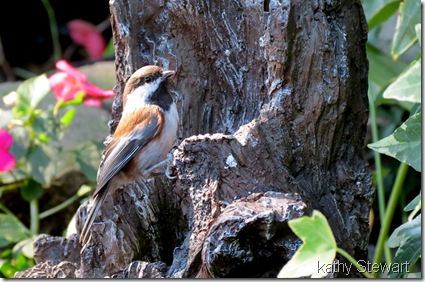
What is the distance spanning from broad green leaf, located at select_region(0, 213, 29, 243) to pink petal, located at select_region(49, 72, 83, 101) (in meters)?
0.74

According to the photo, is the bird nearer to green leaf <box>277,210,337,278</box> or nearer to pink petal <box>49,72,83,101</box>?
pink petal <box>49,72,83,101</box>

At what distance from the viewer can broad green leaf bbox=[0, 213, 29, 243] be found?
4316 mm

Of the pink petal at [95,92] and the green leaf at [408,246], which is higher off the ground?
the pink petal at [95,92]

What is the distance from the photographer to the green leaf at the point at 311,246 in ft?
6.40

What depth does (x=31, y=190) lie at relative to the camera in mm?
4695

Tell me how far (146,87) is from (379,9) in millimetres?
1424

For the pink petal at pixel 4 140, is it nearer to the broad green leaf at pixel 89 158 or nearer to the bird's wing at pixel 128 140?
the broad green leaf at pixel 89 158

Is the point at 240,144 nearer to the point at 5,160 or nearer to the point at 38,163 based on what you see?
the point at 5,160

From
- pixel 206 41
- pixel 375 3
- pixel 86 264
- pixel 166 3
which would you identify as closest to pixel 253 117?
pixel 206 41

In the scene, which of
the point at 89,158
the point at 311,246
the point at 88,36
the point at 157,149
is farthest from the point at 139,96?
the point at 88,36

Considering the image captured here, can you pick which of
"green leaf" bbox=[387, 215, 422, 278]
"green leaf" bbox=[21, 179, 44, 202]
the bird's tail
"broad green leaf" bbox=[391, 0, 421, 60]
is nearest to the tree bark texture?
the bird's tail

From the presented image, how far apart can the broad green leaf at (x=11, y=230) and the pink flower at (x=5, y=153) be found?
337 mm

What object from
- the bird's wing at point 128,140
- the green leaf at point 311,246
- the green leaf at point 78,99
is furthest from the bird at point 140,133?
the green leaf at point 311,246

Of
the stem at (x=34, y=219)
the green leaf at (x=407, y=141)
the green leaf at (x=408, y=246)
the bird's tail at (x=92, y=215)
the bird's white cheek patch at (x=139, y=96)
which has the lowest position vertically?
the stem at (x=34, y=219)
